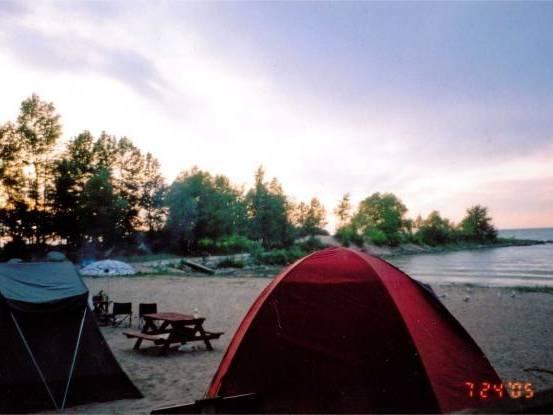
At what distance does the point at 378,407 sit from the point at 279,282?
1968 mm

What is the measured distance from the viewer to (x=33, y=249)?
4425 centimetres

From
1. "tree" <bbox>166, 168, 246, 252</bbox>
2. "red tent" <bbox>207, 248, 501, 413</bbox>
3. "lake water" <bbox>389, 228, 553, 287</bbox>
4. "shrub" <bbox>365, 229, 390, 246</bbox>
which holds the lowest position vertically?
"lake water" <bbox>389, 228, 553, 287</bbox>

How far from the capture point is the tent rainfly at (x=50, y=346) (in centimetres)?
615

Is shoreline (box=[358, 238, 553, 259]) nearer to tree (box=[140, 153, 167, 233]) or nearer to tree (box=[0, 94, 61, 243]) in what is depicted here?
tree (box=[140, 153, 167, 233])

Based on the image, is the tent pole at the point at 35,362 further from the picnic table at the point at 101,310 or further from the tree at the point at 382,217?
the tree at the point at 382,217

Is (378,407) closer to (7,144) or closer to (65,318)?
(65,318)

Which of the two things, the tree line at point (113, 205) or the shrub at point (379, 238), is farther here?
the shrub at point (379, 238)

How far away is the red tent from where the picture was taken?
521 cm

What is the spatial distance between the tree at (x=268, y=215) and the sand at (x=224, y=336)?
138 feet

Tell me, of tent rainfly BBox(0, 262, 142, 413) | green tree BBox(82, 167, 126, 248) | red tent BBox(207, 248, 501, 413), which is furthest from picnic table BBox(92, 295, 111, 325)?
green tree BBox(82, 167, 126, 248)

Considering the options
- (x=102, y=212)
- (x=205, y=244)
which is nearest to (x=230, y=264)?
(x=205, y=244)

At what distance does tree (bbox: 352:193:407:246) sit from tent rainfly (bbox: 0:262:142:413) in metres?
93.8

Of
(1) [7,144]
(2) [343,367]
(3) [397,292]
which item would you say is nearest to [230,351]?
(2) [343,367]

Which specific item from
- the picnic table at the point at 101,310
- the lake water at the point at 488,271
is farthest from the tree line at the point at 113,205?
the picnic table at the point at 101,310
